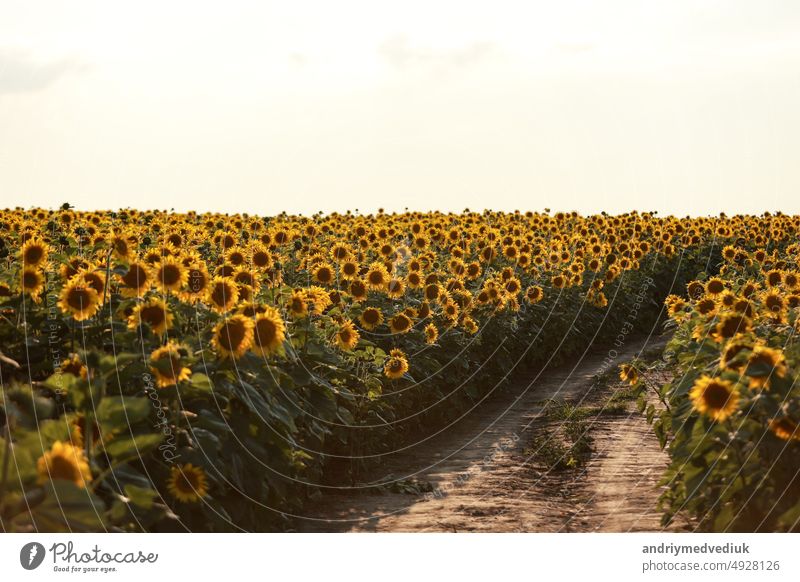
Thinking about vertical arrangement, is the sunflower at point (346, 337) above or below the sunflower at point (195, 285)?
below

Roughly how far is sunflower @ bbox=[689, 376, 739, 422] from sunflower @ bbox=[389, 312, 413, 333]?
549 cm

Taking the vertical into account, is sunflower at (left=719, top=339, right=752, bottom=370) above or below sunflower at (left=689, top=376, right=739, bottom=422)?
above

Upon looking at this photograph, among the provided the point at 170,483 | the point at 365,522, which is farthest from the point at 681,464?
the point at 170,483

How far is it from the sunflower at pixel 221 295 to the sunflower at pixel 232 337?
0.44m

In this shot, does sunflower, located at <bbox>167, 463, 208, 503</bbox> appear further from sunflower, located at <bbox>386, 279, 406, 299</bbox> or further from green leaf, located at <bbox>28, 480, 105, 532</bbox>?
sunflower, located at <bbox>386, 279, 406, 299</bbox>

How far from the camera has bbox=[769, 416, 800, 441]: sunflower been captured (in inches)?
227

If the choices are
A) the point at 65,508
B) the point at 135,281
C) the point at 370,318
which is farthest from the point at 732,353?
the point at 370,318

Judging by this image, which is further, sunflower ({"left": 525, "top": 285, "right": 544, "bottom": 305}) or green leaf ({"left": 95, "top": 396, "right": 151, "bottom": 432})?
sunflower ({"left": 525, "top": 285, "right": 544, "bottom": 305})

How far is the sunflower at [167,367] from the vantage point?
6.03 metres

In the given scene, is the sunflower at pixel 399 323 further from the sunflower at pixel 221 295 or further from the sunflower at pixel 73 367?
the sunflower at pixel 73 367

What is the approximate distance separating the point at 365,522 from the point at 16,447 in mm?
4505

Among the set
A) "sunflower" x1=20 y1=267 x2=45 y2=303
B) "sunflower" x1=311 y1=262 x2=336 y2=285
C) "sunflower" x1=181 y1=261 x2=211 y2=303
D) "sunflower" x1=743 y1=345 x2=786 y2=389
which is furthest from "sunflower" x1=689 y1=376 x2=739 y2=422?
"sunflower" x1=311 y1=262 x2=336 y2=285
